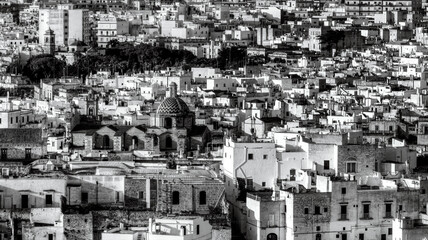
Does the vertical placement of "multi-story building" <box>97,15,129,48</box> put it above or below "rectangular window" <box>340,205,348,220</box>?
above

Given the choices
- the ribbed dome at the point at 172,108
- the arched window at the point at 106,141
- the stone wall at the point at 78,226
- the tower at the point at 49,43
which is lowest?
the stone wall at the point at 78,226

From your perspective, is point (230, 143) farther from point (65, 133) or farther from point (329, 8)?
point (329, 8)

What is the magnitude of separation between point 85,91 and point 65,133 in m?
15.8

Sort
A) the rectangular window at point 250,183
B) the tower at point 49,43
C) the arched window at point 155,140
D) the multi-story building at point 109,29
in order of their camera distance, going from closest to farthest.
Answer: the rectangular window at point 250,183
the arched window at point 155,140
the tower at point 49,43
the multi-story building at point 109,29

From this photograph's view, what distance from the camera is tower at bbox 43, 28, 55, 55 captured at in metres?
91.1

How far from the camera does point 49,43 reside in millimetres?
92250

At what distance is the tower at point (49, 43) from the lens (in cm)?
9114

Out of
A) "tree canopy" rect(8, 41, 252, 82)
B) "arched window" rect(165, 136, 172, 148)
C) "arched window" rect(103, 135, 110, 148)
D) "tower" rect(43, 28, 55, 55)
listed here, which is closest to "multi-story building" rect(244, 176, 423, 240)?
Answer: "arched window" rect(165, 136, 172, 148)

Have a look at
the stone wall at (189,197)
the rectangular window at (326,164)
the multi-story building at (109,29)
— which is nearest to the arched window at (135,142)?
the rectangular window at (326,164)

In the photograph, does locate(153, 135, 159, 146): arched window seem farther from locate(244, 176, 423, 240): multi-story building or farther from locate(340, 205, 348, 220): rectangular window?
locate(340, 205, 348, 220): rectangular window

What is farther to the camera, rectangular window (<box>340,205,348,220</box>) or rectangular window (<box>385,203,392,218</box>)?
rectangular window (<box>385,203,392,218</box>)

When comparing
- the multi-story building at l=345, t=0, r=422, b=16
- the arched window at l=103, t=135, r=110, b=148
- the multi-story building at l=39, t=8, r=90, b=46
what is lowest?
the arched window at l=103, t=135, r=110, b=148

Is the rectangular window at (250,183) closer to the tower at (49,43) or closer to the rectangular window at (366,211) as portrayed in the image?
the rectangular window at (366,211)

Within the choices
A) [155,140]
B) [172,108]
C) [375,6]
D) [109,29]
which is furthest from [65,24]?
[155,140]
